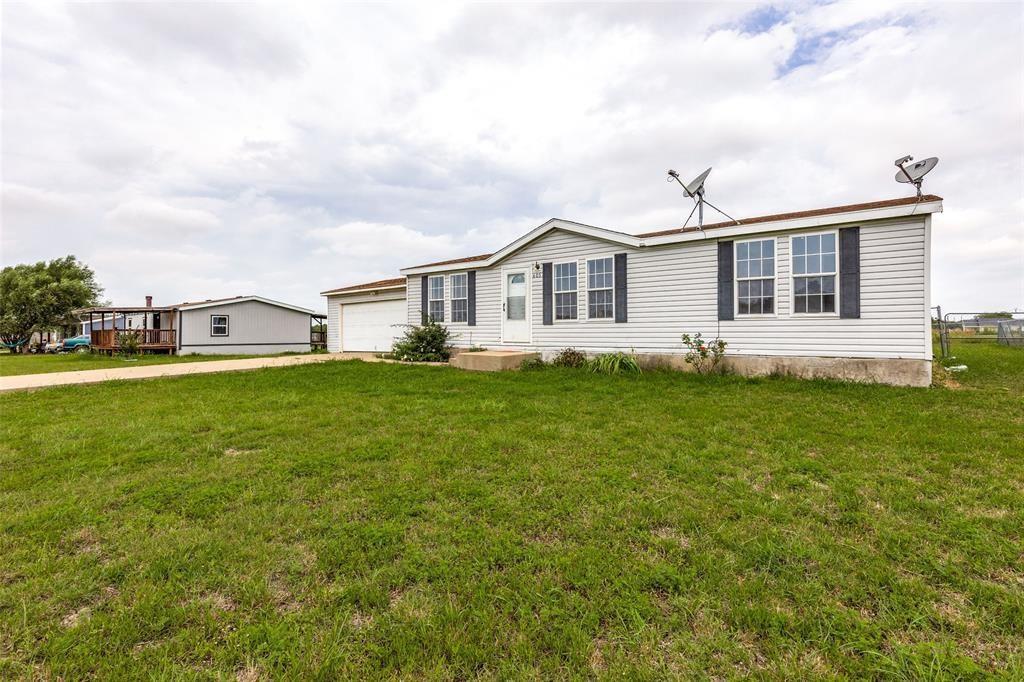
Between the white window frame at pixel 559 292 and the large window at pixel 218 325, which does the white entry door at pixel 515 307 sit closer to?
the white window frame at pixel 559 292

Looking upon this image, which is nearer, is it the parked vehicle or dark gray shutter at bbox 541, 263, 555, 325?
dark gray shutter at bbox 541, 263, 555, 325

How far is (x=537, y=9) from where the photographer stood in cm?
866

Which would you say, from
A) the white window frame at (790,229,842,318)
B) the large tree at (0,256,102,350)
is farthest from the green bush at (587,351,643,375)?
the large tree at (0,256,102,350)

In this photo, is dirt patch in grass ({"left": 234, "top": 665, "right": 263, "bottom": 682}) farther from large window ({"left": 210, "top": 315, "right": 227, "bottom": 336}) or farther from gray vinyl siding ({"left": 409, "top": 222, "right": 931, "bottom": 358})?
large window ({"left": 210, "top": 315, "right": 227, "bottom": 336})

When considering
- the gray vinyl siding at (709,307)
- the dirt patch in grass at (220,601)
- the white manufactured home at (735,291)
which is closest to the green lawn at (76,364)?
the white manufactured home at (735,291)

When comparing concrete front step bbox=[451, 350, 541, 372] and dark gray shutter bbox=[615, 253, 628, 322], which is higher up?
dark gray shutter bbox=[615, 253, 628, 322]

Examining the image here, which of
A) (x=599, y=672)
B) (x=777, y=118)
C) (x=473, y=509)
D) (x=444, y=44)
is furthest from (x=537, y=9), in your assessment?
(x=599, y=672)

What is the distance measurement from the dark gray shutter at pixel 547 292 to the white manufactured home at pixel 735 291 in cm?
3

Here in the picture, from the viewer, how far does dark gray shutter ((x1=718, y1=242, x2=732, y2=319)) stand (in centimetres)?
888

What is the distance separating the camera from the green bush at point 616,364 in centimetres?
915

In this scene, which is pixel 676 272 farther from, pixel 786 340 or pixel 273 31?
pixel 273 31

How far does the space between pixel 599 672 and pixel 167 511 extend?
115 inches

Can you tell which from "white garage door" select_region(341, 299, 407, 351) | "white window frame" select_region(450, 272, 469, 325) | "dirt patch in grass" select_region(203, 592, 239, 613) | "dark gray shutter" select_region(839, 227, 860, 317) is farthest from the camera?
"white garage door" select_region(341, 299, 407, 351)

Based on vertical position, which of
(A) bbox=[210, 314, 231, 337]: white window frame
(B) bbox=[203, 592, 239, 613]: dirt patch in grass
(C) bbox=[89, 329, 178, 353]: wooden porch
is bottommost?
(B) bbox=[203, 592, 239, 613]: dirt patch in grass
